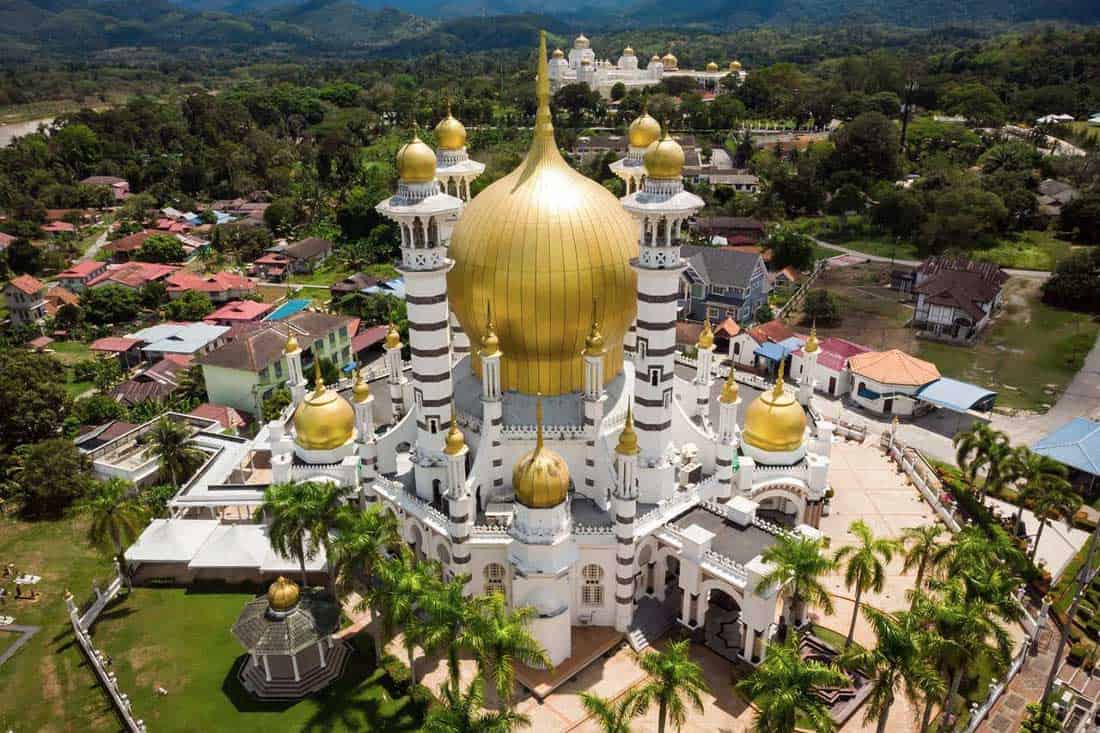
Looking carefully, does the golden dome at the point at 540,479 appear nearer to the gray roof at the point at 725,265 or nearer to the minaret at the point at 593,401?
the minaret at the point at 593,401

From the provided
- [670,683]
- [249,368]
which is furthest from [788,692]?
[249,368]

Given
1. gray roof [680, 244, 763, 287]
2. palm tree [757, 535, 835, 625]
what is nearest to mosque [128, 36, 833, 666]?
palm tree [757, 535, 835, 625]

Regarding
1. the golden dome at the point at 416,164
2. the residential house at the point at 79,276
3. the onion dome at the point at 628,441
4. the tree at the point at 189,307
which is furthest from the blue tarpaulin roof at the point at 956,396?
the residential house at the point at 79,276

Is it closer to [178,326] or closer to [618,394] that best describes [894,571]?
[618,394]

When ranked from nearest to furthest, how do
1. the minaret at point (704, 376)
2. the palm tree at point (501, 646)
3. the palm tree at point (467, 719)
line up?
1. the palm tree at point (467, 719)
2. the palm tree at point (501, 646)
3. the minaret at point (704, 376)

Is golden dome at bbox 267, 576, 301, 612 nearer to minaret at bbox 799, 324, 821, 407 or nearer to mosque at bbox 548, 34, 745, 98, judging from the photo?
minaret at bbox 799, 324, 821, 407

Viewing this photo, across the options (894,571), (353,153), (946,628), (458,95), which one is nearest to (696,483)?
(894,571)
